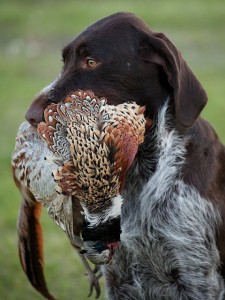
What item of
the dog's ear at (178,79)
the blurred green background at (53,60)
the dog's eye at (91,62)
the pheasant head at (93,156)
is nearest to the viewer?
the pheasant head at (93,156)

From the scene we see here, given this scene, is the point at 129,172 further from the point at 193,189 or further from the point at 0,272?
the point at 0,272

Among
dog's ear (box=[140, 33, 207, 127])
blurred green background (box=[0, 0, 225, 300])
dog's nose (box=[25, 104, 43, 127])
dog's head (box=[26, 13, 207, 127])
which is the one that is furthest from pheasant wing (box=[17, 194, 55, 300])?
blurred green background (box=[0, 0, 225, 300])

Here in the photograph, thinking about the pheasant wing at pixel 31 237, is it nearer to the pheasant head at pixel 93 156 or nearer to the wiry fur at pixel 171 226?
the wiry fur at pixel 171 226

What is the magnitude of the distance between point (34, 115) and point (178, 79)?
809 mm

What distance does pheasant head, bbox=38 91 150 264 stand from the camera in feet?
13.2

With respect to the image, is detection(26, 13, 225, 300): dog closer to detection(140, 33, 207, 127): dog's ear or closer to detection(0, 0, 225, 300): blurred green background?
detection(140, 33, 207, 127): dog's ear

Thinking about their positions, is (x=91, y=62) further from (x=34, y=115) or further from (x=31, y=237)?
(x=31, y=237)

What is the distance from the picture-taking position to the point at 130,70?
15.5ft

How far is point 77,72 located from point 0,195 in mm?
5082

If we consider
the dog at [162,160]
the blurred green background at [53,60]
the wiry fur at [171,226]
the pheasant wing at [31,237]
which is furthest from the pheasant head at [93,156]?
the blurred green background at [53,60]

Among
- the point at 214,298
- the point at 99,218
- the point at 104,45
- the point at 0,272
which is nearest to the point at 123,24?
the point at 104,45

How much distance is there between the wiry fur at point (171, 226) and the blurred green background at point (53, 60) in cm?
162

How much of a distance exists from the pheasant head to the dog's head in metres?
0.39

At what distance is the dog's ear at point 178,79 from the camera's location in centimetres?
458
